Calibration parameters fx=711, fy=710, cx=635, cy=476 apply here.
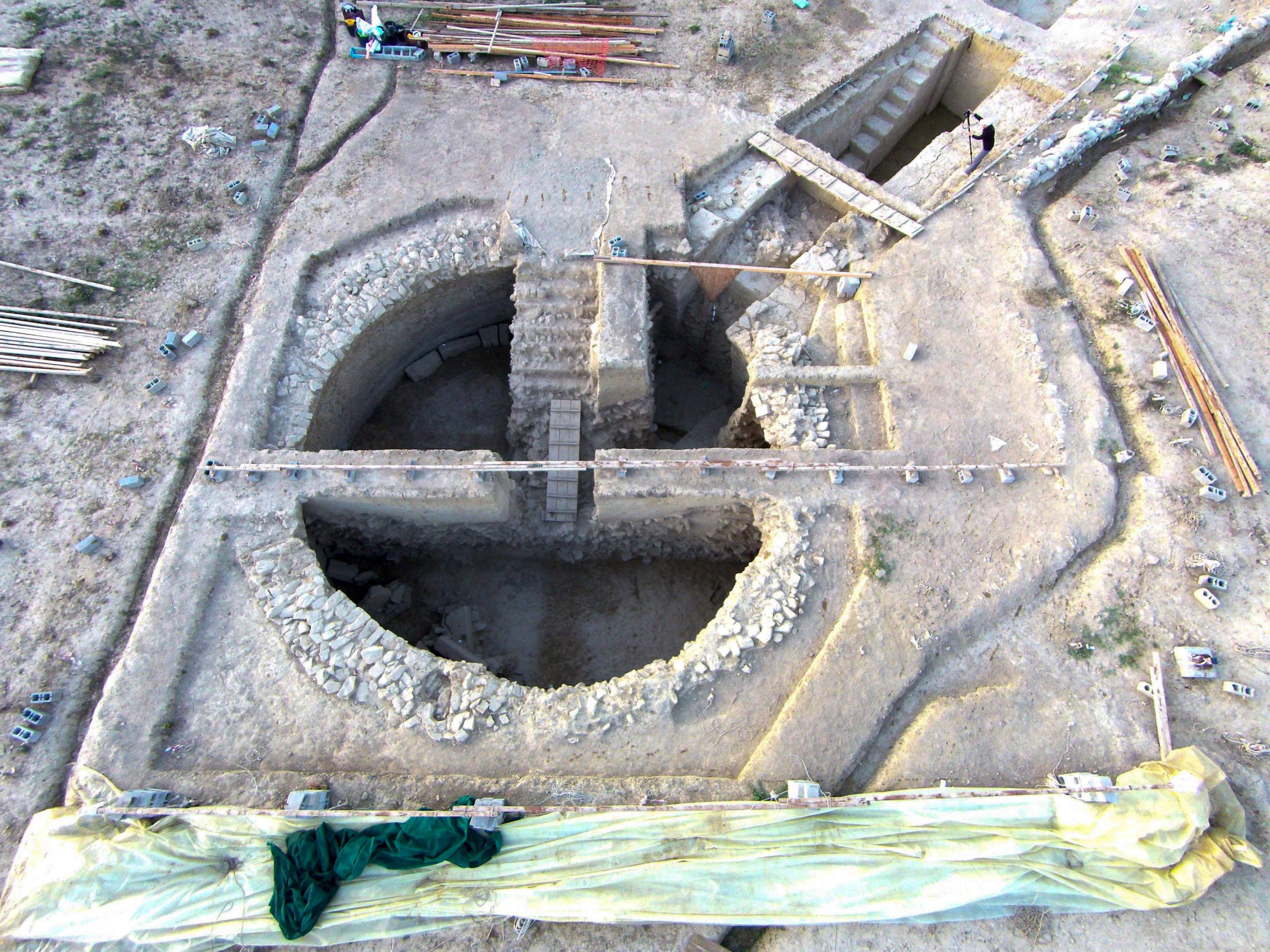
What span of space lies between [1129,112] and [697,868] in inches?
409

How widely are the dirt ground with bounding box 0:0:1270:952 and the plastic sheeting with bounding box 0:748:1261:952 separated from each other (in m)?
0.33

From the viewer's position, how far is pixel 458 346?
10039mm

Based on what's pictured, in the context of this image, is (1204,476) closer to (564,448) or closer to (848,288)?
(848,288)

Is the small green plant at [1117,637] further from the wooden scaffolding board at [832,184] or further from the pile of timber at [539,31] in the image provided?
the pile of timber at [539,31]

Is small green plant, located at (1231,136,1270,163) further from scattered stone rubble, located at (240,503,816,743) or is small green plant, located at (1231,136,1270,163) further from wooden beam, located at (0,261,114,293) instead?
wooden beam, located at (0,261,114,293)

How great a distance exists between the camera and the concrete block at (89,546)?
261 inches

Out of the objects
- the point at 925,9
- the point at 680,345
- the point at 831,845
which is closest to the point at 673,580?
the point at 680,345

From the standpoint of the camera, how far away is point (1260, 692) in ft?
20.2

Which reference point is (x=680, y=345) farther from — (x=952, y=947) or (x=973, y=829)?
(x=952, y=947)

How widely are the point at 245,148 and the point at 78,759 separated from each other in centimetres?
716

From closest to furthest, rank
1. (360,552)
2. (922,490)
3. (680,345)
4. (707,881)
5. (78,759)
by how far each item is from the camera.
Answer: (707,881) < (78,759) < (922,490) < (360,552) < (680,345)

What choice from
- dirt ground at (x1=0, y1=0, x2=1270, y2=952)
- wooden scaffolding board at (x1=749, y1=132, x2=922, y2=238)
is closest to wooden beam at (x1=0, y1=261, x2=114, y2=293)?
dirt ground at (x1=0, y1=0, x2=1270, y2=952)

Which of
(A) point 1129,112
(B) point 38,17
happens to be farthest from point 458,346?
(A) point 1129,112

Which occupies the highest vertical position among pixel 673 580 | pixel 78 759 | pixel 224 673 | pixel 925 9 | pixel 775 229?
pixel 925 9
